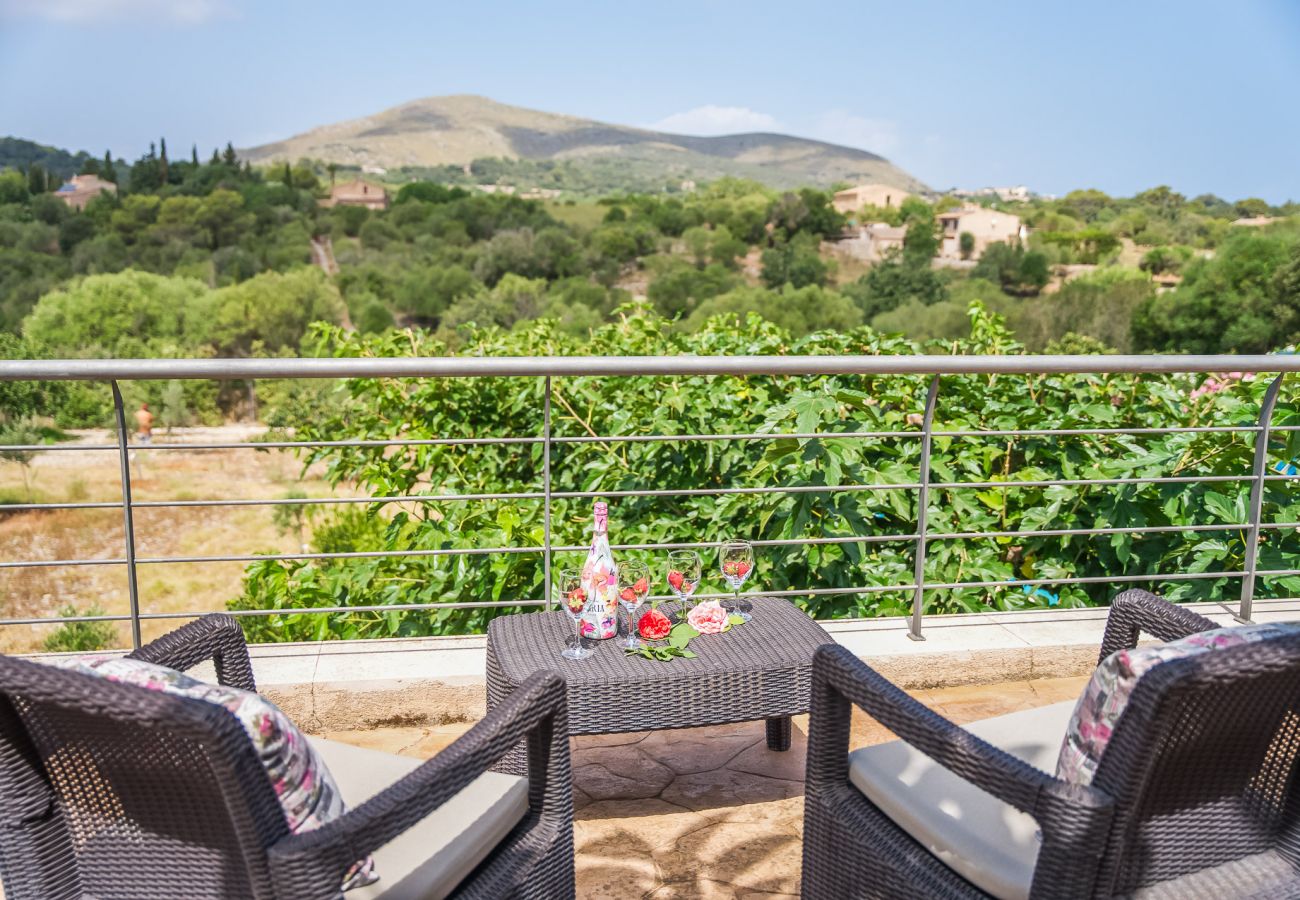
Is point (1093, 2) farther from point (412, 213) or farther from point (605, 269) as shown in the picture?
point (412, 213)

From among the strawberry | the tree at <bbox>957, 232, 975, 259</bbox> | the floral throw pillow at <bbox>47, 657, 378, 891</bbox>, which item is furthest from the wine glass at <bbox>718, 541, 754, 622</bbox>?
the tree at <bbox>957, 232, 975, 259</bbox>

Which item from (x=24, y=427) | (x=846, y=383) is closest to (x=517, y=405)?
(x=846, y=383)

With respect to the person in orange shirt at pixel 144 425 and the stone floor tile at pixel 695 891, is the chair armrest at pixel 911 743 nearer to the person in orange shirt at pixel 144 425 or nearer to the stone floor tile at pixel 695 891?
the stone floor tile at pixel 695 891

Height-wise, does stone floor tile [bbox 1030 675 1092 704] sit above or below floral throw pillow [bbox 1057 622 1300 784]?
below

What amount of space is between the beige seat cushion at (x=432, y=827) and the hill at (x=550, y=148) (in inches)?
4033

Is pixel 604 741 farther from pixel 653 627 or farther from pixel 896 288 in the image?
pixel 896 288

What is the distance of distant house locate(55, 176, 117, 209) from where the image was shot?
255ft

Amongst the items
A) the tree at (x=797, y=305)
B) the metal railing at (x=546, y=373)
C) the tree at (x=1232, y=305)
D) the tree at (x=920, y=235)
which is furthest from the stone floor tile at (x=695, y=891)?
the tree at (x=920, y=235)

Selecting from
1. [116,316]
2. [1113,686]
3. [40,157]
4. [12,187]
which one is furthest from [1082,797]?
[40,157]

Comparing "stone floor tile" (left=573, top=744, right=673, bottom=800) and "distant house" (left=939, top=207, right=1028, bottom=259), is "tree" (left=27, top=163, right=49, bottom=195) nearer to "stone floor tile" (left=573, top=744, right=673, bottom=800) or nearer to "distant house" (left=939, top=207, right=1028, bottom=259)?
"distant house" (left=939, top=207, right=1028, bottom=259)

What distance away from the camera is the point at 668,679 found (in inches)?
89.2

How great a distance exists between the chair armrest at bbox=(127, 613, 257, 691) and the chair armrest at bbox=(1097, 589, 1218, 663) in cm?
162

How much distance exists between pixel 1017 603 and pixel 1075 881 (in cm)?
255

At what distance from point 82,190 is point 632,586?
91.9m
